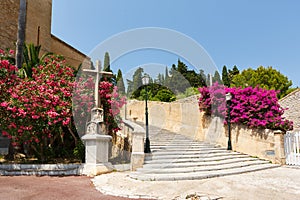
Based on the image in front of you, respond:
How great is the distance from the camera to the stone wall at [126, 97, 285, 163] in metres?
7.88

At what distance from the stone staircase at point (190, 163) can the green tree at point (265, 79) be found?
57.8 ft

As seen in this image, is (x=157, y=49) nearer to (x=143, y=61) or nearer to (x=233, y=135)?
(x=143, y=61)

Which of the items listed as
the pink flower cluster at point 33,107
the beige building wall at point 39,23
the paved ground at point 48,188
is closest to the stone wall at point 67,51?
the beige building wall at point 39,23

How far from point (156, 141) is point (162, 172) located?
3325mm

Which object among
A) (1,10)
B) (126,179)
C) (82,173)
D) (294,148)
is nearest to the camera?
(126,179)

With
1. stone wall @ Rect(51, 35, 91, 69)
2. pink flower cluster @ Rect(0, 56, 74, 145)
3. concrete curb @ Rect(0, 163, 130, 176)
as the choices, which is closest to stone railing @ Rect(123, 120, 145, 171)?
concrete curb @ Rect(0, 163, 130, 176)

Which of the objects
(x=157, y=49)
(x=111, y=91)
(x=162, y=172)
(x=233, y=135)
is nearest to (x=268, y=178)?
(x=162, y=172)

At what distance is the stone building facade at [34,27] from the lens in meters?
10.5

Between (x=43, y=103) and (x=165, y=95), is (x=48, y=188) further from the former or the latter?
(x=165, y=95)

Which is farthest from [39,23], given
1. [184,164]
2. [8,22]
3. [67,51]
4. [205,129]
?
[184,164]

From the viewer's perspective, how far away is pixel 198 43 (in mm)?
6684

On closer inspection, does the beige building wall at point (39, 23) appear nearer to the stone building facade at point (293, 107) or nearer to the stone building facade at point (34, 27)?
the stone building facade at point (34, 27)

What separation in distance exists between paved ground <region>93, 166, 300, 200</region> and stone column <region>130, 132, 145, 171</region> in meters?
0.55

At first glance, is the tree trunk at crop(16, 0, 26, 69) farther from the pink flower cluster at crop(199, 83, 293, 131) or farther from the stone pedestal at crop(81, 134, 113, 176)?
the pink flower cluster at crop(199, 83, 293, 131)
